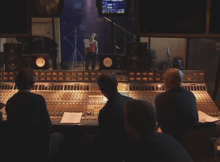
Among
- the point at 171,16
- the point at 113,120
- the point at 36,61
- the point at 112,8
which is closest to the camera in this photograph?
the point at 113,120

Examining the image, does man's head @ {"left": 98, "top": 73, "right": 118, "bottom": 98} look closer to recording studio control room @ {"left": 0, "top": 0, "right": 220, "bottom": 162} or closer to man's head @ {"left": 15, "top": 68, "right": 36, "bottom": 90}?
recording studio control room @ {"left": 0, "top": 0, "right": 220, "bottom": 162}

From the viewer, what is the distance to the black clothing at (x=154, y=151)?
1.52 metres

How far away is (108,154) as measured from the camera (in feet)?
8.36

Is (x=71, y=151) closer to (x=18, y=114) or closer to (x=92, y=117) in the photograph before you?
(x=92, y=117)

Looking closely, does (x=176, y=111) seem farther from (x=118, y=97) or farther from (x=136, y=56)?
A: (x=136, y=56)

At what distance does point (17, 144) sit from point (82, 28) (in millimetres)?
7558

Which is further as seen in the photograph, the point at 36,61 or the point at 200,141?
the point at 36,61

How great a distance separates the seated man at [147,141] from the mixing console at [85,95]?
130cm

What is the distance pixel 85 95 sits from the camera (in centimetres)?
338

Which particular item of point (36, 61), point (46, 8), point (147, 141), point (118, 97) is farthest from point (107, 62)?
point (147, 141)

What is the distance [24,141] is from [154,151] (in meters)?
1.19

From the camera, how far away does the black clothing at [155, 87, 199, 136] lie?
255cm

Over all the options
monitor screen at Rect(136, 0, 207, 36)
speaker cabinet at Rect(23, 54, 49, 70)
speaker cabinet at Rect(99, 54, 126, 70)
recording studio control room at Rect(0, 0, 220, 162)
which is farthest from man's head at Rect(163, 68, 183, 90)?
speaker cabinet at Rect(23, 54, 49, 70)

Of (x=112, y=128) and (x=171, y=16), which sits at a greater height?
(x=171, y=16)
